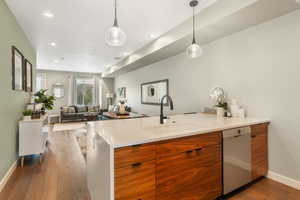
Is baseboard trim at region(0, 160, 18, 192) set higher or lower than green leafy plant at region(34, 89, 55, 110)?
lower

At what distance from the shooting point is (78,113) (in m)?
8.05

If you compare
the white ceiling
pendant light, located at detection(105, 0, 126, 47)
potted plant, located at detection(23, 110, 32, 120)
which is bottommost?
potted plant, located at detection(23, 110, 32, 120)

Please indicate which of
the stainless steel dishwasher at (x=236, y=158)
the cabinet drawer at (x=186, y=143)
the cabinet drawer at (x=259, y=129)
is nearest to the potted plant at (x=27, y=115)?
the cabinet drawer at (x=186, y=143)

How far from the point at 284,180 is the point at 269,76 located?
5.01ft

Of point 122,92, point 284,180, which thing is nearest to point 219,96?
point 284,180

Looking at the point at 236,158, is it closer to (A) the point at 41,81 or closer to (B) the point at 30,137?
(B) the point at 30,137

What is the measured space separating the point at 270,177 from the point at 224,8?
8.66ft

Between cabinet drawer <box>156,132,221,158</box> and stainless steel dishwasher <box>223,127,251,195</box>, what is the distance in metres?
0.20

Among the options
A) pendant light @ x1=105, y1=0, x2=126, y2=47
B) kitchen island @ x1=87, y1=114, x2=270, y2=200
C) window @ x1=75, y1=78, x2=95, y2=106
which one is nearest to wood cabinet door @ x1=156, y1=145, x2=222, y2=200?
kitchen island @ x1=87, y1=114, x2=270, y2=200

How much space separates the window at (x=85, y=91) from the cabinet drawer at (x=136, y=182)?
8.72m

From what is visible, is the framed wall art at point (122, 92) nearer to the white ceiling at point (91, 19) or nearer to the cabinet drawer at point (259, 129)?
the white ceiling at point (91, 19)

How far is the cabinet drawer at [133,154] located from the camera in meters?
1.16

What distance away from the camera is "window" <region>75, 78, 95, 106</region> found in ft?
29.3

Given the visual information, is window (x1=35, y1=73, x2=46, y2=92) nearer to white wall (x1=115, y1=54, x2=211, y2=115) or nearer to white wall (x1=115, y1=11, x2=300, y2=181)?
white wall (x1=115, y1=54, x2=211, y2=115)
